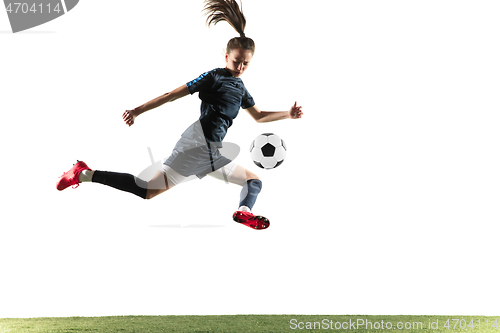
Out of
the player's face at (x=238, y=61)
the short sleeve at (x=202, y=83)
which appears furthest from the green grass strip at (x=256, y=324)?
the player's face at (x=238, y=61)

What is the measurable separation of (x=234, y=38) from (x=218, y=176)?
1.39 meters

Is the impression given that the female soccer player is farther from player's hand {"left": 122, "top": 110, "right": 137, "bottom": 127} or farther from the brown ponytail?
player's hand {"left": 122, "top": 110, "right": 137, "bottom": 127}

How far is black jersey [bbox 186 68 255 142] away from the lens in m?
3.98

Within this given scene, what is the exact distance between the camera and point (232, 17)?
4.07 metres

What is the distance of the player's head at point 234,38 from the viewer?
3.98 metres

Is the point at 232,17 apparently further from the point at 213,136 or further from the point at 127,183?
the point at 127,183

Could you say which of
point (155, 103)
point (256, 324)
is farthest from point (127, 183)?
point (256, 324)

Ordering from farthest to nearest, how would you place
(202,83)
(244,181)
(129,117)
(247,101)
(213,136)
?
1. (247,101)
2. (244,181)
3. (213,136)
4. (202,83)
5. (129,117)

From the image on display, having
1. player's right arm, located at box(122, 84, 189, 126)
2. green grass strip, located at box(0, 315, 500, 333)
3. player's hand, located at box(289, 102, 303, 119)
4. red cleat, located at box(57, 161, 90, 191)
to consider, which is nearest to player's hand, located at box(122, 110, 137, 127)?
player's right arm, located at box(122, 84, 189, 126)

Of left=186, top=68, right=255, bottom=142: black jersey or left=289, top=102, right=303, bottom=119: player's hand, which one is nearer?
left=186, top=68, right=255, bottom=142: black jersey

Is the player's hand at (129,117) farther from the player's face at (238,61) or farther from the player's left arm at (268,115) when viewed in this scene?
the player's left arm at (268,115)

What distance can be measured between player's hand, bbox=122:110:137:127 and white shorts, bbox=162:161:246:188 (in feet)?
1.86

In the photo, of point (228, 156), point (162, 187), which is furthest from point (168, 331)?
point (228, 156)

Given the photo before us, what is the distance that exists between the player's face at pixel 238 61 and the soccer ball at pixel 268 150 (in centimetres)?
70
